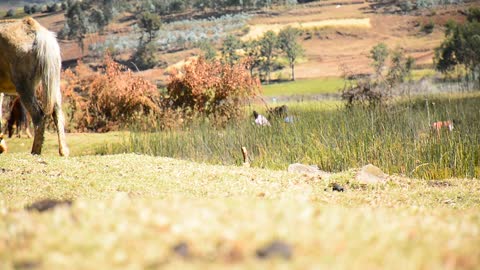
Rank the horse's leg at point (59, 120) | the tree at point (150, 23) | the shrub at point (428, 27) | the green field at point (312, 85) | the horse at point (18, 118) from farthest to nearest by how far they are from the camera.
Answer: the tree at point (150, 23) → the shrub at point (428, 27) → the green field at point (312, 85) → the horse at point (18, 118) → the horse's leg at point (59, 120)

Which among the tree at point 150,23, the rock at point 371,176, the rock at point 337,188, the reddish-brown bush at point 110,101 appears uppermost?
the rock at point 337,188

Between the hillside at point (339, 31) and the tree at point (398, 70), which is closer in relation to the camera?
the tree at point (398, 70)

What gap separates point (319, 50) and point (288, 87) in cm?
2584

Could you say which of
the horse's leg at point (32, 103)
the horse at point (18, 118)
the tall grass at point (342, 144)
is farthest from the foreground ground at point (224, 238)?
the horse at point (18, 118)

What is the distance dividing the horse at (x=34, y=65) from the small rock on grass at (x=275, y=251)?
22.8ft

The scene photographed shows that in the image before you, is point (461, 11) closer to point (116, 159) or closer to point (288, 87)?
point (288, 87)

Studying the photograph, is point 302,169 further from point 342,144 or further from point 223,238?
point 223,238

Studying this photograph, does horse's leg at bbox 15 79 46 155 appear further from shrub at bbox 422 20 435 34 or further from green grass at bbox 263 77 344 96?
shrub at bbox 422 20 435 34

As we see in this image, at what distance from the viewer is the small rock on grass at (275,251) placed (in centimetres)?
180

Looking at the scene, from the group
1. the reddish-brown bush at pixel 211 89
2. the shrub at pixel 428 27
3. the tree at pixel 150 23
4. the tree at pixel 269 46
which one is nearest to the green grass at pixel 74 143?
the reddish-brown bush at pixel 211 89

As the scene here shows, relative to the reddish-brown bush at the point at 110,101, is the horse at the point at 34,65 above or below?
above

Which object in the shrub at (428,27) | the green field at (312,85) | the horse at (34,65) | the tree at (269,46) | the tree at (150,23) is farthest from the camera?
the tree at (150,23)

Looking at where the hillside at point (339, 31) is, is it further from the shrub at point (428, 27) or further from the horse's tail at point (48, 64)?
the horse's tail at point (48, 64)

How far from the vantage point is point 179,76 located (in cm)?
1562
